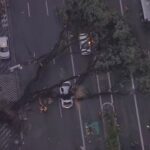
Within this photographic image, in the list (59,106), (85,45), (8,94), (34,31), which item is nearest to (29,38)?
(34,31)

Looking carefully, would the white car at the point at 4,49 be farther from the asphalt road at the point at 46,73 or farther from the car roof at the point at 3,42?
the asphalt road at the point at 46,73

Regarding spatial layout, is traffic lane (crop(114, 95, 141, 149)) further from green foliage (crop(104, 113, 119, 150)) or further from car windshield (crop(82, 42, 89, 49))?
car windshield (crop(82, 42, 89, 49))

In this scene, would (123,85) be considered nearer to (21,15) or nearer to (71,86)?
(71,86)

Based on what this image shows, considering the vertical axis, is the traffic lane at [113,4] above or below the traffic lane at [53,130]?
above

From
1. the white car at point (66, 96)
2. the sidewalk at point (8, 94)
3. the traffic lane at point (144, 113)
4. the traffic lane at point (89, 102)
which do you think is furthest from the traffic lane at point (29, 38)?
the traffic lane at point (144, 113)

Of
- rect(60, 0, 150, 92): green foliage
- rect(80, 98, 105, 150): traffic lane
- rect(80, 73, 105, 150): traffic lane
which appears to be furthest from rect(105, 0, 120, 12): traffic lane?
rect(80, 98, 105, 150): traffic lane

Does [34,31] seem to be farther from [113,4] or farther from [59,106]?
[113,4]

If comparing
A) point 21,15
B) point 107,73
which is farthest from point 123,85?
point 21,15
